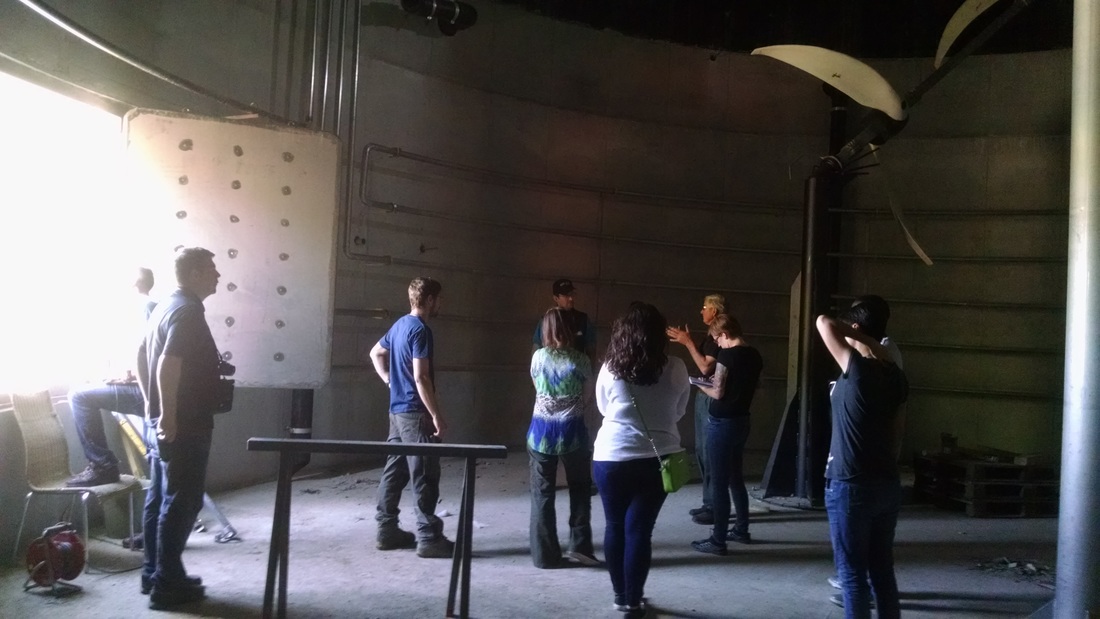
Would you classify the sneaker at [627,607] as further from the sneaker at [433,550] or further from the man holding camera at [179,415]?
the man holding camera at [179,415]

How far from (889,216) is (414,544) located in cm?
645

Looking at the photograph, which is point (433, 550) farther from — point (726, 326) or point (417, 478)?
point (726, 326)

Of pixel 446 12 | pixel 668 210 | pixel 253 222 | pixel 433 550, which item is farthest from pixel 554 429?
pixel 668 210

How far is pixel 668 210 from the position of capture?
8844 millimetres

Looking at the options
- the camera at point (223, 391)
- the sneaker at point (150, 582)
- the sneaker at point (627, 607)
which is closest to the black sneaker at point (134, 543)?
the sneaker at point (150, 582)

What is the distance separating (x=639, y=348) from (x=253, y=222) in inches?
101

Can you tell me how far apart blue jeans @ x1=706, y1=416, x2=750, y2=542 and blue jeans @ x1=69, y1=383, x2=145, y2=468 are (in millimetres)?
3572

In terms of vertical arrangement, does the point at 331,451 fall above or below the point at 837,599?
above

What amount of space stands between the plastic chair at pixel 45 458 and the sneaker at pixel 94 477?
4 cm

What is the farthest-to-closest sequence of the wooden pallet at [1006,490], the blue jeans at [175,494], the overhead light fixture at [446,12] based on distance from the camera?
the overhead light fixture at [446,12], the wooden pallet at [1006,490], the blue jeans at [175,494]

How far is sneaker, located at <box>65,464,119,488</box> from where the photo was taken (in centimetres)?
430

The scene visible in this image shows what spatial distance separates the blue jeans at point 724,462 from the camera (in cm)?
487

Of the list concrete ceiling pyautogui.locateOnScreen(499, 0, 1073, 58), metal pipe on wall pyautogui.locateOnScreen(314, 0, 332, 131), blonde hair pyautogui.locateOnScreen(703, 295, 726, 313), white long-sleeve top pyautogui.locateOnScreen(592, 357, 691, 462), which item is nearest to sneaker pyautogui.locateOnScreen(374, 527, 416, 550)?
white long-sleeve top pyautogui.locateOnScreen(592, 357, 691, 462)

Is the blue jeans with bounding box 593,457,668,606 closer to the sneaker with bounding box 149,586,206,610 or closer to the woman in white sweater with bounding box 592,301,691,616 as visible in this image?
the woman in white sweater with bounding box 592,301,691,616
